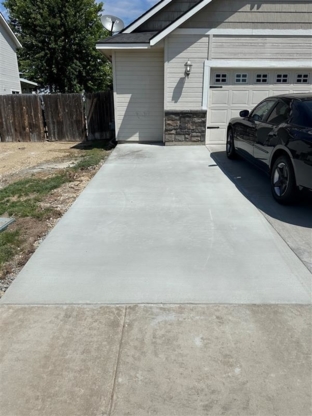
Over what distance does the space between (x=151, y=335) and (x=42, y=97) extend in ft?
41.8

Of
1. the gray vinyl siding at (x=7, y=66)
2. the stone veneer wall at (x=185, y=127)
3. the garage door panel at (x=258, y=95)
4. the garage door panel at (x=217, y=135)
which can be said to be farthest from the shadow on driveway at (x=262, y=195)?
the gray vinyl siding at (x=7, y=66)

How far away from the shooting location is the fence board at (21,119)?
43.4 feet

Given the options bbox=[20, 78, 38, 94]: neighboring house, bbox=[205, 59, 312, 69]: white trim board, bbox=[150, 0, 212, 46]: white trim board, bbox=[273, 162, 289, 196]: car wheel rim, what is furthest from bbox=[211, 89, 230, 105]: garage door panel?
bbox=[20, 78, 38, 94]: neighboring house

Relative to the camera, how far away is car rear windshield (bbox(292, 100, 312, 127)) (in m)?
4.80

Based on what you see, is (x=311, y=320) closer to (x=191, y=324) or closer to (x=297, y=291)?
(x=297, y=291)

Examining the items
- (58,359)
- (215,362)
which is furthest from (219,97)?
(58,359)

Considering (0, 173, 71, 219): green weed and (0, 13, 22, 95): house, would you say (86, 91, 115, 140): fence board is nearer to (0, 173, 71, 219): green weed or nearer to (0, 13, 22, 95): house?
(0, 173, 71, 219): green weed

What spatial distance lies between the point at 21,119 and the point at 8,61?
7892mm

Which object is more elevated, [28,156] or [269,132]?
[269,132]

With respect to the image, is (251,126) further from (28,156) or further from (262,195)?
(28,156)

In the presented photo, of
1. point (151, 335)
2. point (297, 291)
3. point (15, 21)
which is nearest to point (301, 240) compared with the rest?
point (297, 291)

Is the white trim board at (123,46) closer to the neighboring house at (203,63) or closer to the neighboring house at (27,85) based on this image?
the neighboring house at (203,63)

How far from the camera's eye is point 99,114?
13461mm

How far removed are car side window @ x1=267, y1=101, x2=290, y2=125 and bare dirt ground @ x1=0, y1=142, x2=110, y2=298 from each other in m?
3.74
